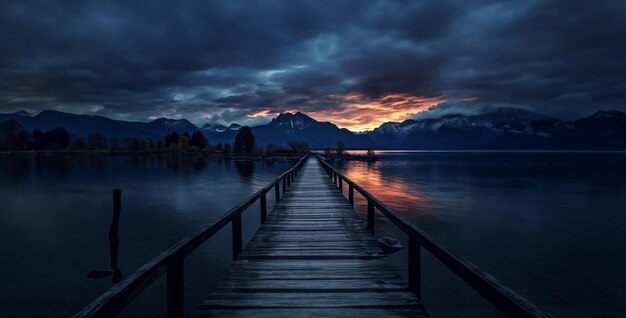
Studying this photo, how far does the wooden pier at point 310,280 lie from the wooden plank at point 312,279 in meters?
0.01

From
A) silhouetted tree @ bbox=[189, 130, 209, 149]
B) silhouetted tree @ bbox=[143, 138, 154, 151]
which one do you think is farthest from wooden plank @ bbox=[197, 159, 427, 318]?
silhouetted tree @ bbox=[143, 138, 154, 151]

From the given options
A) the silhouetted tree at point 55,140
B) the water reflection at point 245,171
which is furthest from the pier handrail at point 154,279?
the silhouetted tree at point 55,140

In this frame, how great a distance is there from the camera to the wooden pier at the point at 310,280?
3.35m

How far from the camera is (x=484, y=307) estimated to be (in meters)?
10.3

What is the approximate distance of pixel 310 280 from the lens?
18.7 ft

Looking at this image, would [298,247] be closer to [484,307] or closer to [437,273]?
[484,307]

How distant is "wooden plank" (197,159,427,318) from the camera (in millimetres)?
4672

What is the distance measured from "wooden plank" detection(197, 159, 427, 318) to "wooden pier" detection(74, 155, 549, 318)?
0.6 inches

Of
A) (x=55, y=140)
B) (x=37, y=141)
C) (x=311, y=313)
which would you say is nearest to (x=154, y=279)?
(x=311, y=313)

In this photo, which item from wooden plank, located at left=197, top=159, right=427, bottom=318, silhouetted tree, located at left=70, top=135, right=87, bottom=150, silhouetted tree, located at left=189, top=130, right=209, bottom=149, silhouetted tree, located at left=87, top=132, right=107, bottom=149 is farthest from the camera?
silhouetted tree, located at left=87, top=132, right=107, bottom=149

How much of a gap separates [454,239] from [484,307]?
28.8 ft

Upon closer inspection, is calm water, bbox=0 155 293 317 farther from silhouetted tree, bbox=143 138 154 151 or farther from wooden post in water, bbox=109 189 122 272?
silhouetted tree, bbox=143 138 154 151

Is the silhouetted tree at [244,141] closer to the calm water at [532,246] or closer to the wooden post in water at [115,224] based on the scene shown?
the calm water at [532,246]

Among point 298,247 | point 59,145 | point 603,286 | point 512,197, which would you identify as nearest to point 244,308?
point 298,247
